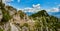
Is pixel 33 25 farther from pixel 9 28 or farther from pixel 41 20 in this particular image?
pixel 9 28

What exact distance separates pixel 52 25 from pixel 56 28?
291mm

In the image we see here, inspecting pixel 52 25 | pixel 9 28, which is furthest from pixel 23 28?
pixel 52 25

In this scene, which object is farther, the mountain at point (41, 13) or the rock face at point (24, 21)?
the mountain at point (41, 13)

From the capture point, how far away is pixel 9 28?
7.54 metres

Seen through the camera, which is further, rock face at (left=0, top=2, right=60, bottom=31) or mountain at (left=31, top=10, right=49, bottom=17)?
mountain at (left=31, top=10, right=49, bottom=17)

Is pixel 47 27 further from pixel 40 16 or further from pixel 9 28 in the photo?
pixel 9 28

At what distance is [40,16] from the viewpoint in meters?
11.5

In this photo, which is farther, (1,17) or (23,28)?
(23,28)

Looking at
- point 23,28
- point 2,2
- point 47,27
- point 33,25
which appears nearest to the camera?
point 2,2

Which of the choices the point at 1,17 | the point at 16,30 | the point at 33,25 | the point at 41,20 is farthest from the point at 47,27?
the point at 1,17

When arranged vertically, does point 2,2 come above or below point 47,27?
above

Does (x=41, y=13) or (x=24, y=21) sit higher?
(x=41, y=13)

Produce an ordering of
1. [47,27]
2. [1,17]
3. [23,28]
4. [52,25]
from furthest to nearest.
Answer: [52,25] → [47,27] → [23,28] → [1,17]

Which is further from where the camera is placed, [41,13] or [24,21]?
[41,13]
